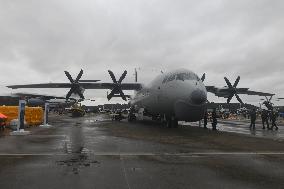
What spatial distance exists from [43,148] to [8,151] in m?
1.42

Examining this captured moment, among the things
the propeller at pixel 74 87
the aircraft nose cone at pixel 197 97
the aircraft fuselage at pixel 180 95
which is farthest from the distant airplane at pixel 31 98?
the aircraft nose cone at pixel 197 97

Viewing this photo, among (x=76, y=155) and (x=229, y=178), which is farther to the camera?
(x=76, y=155)

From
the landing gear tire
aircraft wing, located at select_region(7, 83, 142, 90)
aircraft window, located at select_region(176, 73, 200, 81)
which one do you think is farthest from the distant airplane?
aircraft window, located at select_region(176, 73, 200, 81)

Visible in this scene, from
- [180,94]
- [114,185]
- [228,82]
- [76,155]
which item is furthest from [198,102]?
[228,82]

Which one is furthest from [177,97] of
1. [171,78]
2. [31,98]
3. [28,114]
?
[31,98]

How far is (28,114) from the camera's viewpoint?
33594 millimetres

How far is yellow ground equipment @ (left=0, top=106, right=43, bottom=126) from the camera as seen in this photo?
29406 mm

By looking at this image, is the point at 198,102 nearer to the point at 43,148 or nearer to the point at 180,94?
the point at 180,94

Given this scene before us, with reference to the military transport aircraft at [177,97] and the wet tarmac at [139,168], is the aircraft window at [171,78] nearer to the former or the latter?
the military transport aircraft at [177,97]

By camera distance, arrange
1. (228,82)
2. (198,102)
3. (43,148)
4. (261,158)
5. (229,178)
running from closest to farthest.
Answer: (229,178) < (261,158) < (43,148) < (198,102) < (228,82)

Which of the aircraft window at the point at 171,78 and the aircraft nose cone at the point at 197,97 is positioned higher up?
the aircraft window at the point at 171,78

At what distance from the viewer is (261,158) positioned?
12109 mm

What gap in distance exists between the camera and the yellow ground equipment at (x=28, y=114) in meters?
29.4

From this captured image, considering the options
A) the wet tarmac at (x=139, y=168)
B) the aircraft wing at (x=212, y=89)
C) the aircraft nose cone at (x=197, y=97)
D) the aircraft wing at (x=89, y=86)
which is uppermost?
the aircraft wing at (x=89, y=86)
